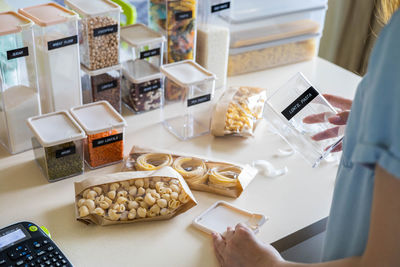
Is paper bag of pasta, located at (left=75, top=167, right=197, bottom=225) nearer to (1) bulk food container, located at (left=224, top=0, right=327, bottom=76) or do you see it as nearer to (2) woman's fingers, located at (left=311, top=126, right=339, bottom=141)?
(2) woman's fingers, located at (left=311, top=126, right=339, bottom=141)

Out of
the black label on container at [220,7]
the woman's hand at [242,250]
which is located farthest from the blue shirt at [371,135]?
the black label on container at [220,7]

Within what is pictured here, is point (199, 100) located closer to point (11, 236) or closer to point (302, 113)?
point (302, 113)

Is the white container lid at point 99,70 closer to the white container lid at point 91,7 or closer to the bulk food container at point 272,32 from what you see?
the white container lid at point 91,7

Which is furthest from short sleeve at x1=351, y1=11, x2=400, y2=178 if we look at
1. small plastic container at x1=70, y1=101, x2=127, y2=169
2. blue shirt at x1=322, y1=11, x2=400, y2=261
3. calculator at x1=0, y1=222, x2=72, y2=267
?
small plastic container at x1=70, y1=101, x2=127, y2=169

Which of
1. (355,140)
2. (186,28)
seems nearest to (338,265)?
(355,140)

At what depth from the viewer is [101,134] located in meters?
1.15

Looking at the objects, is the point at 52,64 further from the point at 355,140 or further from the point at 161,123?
the point at 355,140

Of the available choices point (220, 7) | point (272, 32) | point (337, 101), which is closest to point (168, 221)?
point (337, 101)

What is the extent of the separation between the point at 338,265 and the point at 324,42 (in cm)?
171

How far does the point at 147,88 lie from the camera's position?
1.38 meters

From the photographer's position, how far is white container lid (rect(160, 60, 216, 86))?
127 cm

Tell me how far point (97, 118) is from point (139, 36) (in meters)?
0.30

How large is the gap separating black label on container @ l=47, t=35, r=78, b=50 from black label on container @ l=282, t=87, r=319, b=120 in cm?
53

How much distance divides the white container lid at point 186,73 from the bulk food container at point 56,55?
24cm
